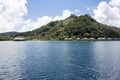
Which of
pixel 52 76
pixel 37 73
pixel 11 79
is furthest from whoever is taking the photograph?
Answer: pixel 37 73

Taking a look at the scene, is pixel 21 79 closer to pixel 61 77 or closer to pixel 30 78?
pixel 30 78

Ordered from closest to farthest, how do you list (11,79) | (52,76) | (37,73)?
(11,79), (52,76), (37,73)

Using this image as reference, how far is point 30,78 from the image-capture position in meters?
50.3

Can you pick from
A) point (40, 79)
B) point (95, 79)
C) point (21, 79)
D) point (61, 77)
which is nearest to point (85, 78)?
point (95, 79)

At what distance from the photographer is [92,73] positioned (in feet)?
184

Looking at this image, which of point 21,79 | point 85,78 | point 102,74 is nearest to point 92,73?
point 102,74

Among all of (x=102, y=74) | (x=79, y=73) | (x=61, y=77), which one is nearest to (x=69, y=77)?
(x=61, y=77)

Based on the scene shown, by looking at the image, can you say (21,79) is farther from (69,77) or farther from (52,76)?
(69,77)

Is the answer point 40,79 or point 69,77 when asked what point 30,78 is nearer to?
point 40,79

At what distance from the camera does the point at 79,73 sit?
56.3 m

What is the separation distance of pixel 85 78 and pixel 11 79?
17.6 meters

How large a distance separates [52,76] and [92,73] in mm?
11315

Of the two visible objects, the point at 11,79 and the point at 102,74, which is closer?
the point at 11,79

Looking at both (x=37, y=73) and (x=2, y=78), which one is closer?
(x=2, y=78)
